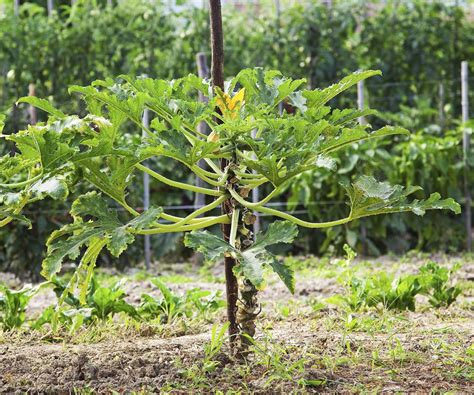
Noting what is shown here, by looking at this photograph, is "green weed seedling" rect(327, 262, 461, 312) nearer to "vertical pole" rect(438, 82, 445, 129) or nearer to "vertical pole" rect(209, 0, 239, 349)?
"vertical pole" rect(209, 0, 239, 349)

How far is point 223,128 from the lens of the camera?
2590 mm

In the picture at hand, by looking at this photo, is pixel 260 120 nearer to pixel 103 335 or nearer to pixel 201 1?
pixel 103 335

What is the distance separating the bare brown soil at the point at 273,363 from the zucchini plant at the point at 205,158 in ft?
0.67

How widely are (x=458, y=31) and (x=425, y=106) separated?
1501 mm

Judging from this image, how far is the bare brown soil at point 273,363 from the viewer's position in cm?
266

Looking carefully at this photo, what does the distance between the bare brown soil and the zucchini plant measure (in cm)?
20

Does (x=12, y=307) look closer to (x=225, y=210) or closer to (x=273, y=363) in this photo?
(x=225, y=210)

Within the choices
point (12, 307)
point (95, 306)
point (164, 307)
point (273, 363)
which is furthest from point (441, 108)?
point (273, 363)

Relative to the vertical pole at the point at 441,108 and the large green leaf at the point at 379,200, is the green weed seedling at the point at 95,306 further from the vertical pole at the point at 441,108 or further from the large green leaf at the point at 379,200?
the vertical pole at the point at 441,108

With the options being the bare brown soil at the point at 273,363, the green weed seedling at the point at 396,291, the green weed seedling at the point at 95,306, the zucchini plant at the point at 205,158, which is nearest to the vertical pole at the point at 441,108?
the green weed seedling at the point at 396,291

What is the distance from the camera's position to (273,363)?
2807mm

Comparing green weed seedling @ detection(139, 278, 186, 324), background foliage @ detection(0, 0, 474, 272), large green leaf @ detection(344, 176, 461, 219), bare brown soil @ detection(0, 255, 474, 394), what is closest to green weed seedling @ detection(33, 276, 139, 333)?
green weed seedling @ detection(139, 278, 186, 324)

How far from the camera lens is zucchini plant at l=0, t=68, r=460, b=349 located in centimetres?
250

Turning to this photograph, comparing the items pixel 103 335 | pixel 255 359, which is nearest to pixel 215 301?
pixel 103 335
